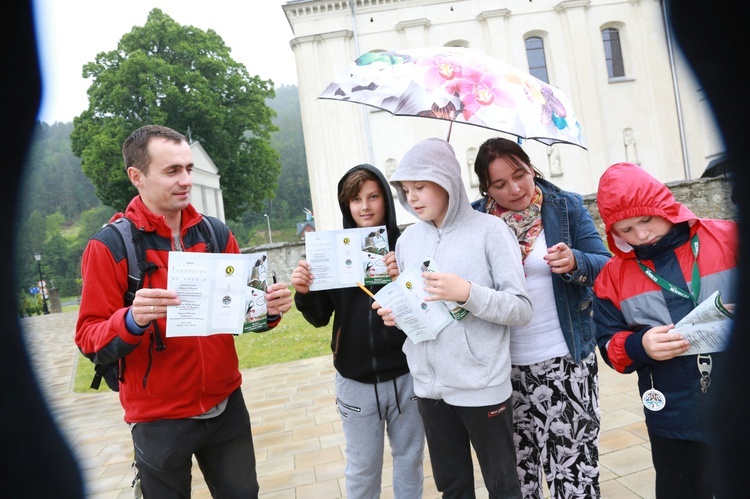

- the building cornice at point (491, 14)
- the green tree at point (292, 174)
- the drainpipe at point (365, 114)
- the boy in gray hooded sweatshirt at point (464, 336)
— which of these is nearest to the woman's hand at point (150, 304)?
the boy in gray hooded sweatshirt at point (464, 336)

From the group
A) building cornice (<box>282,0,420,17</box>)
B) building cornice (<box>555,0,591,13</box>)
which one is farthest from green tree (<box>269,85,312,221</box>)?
building cornice (<box>555,0,591,13</box>)

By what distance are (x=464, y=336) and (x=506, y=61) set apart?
2262 cm

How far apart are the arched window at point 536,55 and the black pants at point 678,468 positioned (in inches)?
955

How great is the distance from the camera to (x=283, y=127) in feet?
247

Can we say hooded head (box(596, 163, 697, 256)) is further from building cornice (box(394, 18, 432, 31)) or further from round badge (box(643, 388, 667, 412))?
building cornice (box(394, 18, 432, 31))

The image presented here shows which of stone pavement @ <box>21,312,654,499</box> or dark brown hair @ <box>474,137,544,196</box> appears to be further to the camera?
stone pavement @ <box>21,312,654,499</box>

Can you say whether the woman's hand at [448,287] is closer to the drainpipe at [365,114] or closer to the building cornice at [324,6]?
the drainpipe at [365,114]

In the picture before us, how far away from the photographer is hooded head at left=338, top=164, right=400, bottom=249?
103 inches

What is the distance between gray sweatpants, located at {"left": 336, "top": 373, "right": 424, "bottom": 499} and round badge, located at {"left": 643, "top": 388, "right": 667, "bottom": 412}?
3.50ft

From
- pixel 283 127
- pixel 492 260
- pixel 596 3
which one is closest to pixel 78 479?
pixel 492 260

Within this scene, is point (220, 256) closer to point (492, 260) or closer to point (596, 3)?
point (492, 260)

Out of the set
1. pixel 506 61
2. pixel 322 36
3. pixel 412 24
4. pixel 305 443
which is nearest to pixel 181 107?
pixel 322 36

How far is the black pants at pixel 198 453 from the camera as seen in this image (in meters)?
2.07

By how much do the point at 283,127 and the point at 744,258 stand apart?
257 feet
